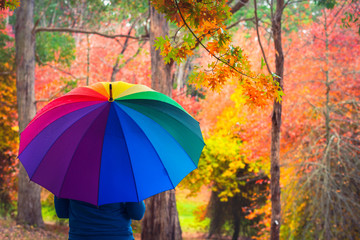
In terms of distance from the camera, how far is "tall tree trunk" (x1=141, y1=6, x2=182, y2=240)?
788cm

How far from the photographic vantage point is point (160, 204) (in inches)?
310

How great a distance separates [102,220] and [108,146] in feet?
1.61

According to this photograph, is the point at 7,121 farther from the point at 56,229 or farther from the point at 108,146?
the point at 108,146

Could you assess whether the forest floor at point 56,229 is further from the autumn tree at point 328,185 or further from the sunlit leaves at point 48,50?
the autumn tree at point 328,185

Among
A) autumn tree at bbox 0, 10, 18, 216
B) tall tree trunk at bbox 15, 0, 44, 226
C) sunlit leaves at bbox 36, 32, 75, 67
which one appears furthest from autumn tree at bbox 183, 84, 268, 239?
autumn tree at bbox 0, 10, 18, 216

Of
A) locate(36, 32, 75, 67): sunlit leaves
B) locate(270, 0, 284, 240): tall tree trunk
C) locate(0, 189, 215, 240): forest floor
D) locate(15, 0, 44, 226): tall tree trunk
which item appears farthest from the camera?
locate(36, 32, 75, 67): sunlit leaves

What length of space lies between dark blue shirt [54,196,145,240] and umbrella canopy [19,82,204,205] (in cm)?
19

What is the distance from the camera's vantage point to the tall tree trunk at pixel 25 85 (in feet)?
34.1

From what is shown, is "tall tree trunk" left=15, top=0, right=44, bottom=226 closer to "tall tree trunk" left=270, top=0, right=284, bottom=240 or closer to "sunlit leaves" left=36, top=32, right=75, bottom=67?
"sunlit leaves" left=36, top=32, right=75, bottom=67

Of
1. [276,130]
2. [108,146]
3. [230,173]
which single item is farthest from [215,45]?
[230,173]

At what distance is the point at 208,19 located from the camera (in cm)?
296

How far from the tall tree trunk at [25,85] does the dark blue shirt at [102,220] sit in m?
8.64

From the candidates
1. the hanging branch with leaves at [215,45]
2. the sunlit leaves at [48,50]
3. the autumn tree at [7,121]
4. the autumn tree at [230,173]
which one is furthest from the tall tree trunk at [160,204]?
the autumn tree at [7,121]

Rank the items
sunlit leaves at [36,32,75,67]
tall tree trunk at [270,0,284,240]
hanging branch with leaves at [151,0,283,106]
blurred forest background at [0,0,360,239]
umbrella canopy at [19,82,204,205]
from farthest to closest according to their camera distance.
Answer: sunlit leaves at [36,32,75,67], blurred forest background at [0,0,360,239], tall tree trunk at [270,0,284,240], hanging branch with leaves at [151,0,283,106], umbrella canopy at [19,82,204,205]
